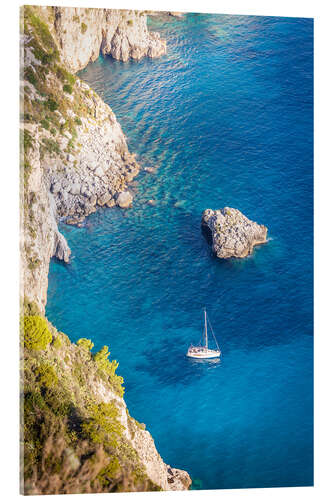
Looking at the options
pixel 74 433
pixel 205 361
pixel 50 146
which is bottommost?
pixel 74 433

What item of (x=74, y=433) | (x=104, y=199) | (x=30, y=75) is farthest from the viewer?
(x=104, y=199)

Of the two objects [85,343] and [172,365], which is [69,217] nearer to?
[85,343]

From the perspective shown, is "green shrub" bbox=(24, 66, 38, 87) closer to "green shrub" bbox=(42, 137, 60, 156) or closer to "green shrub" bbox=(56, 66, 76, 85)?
"green shrub" bbox=(56, 66, 76, 85)

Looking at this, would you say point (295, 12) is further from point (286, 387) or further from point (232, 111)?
point (286, 387)

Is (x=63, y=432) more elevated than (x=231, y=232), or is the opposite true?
(x=231, y=232)

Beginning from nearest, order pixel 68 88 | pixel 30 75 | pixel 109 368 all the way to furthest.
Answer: pixel 109 368, pixel 30 75, pixel 68 88

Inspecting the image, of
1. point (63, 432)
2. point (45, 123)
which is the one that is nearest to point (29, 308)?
point (63, 432)

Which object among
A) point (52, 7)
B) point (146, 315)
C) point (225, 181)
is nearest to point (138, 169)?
point (225, 181)
